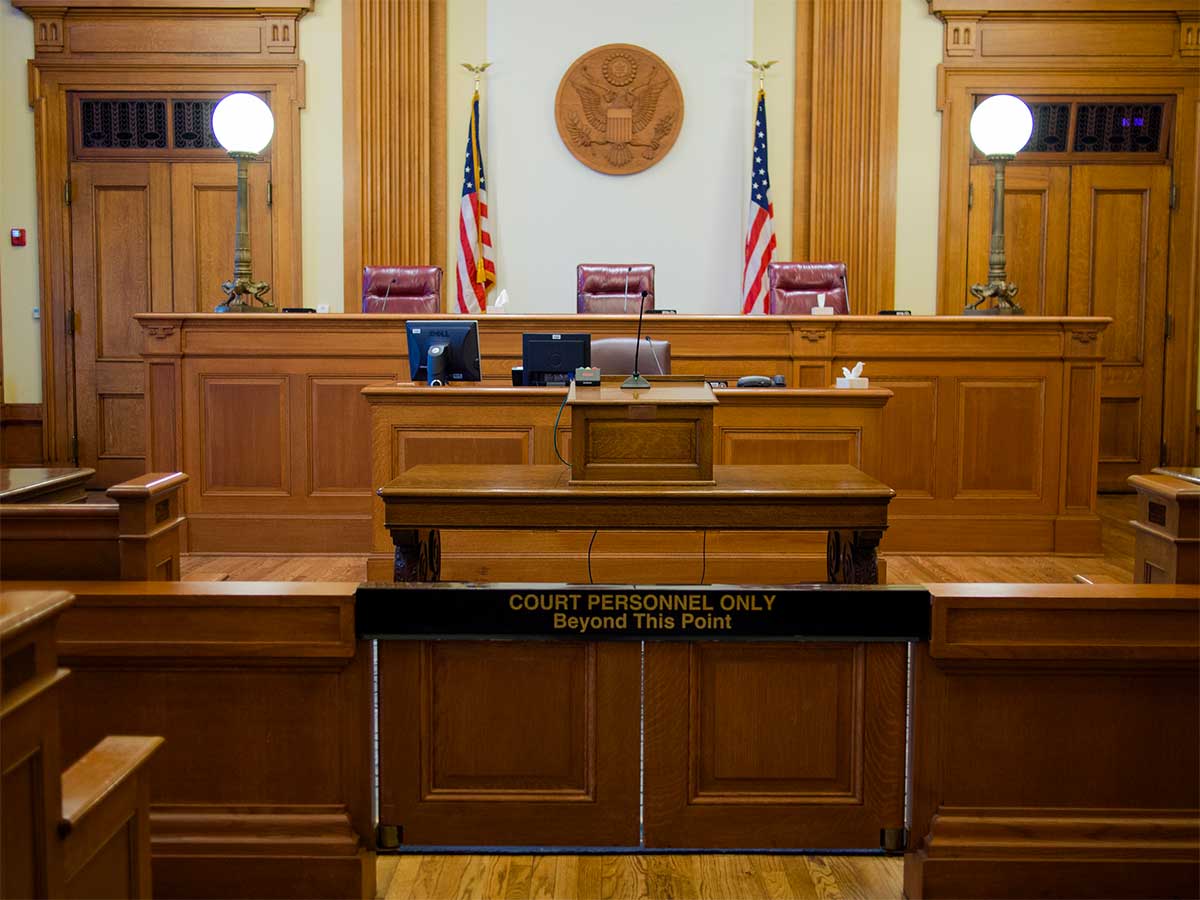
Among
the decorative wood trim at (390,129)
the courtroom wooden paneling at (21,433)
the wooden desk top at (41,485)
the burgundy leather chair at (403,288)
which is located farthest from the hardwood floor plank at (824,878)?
the courtroom wooden paneling at (21,433)

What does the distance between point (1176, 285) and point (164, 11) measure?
22.4ft

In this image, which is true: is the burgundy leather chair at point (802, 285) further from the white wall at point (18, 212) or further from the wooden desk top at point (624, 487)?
the white wall at point (18, 212)

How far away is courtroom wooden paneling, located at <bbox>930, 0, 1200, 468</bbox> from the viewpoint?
7137 mm

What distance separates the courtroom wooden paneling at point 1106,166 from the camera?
714 cm

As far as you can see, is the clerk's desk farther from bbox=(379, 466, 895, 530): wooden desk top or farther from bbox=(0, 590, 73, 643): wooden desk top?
bbox=(0, 590, 73, 643): wooden desk top

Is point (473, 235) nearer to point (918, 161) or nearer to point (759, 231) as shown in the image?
point (759, 231)

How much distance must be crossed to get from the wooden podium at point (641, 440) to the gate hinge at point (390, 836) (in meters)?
0.84

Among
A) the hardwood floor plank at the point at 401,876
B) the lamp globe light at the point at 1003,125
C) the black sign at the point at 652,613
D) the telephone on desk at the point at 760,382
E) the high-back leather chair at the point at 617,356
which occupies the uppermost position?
the lamp globe light at the point at 1003,125

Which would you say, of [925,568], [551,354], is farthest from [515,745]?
[925,568]

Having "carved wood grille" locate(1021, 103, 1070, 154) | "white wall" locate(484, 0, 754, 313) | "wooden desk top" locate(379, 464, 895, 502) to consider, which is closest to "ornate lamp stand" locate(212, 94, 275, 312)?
"white wall" locate(484, 0, 754, 313)

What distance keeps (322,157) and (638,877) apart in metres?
6.04

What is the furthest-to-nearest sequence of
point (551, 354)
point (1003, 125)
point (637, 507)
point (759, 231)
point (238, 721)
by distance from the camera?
point (759, 231)
point (1003, 125)
point (551, 354)
point (637, 507)
point (238, 721)

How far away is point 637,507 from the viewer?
2490 mm

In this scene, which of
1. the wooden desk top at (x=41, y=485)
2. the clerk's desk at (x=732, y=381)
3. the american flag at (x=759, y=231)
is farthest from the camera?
the american flag at (x=759, y=231)
